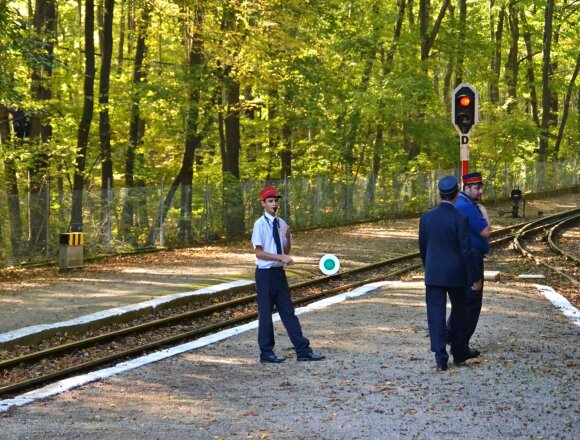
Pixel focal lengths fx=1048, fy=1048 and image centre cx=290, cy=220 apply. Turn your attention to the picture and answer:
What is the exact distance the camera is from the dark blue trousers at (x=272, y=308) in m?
11.3

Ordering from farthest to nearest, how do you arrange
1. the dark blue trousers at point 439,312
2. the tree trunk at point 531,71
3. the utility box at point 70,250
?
the tree trunk at point 531,71, the utility box at point 70,250, the dark blue trousers at point 439,312

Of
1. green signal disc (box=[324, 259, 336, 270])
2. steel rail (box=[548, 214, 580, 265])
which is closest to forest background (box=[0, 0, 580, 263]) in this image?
steel rail (box=[548, 214, 580, 265])

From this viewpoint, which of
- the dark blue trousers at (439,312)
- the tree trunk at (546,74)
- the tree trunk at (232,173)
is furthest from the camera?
the tree trunk at (546,74)

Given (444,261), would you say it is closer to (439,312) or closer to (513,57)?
(439,312)

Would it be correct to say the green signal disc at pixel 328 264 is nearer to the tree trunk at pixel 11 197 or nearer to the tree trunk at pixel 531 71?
the tree trunk at pixel 11 197

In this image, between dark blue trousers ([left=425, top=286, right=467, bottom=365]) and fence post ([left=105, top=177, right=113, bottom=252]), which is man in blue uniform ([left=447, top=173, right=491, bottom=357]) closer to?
dark blue trousers ([left=425, top=286, right=467, bottom=365])

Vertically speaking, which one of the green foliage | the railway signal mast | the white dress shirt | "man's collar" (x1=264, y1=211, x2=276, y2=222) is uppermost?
the green foliage

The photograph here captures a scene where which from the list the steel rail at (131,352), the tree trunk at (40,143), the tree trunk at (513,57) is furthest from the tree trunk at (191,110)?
the tree trunk at (513,57)

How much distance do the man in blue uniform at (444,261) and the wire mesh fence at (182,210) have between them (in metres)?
14.9

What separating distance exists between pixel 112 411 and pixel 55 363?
3.62 m

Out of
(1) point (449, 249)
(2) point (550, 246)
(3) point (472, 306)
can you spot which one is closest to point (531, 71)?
(2) point (550, 246)

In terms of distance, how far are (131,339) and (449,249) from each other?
5561 millimetres

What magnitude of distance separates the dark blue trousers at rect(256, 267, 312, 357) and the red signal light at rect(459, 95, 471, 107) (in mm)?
7401

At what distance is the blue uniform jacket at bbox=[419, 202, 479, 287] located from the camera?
10.4m
